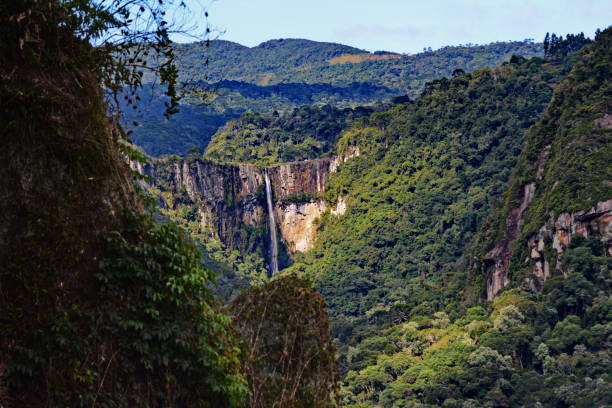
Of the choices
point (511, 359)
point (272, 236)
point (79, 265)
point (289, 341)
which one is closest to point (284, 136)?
point (272, 236)

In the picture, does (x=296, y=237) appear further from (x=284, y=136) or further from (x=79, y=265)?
(x=79, y=265)

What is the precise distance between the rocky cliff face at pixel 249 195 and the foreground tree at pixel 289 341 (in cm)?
9437

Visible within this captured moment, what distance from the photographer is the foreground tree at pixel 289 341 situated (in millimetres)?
9727

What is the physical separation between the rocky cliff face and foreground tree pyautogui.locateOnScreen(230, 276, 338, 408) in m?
94.4

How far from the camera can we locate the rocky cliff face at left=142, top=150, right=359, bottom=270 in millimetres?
106562

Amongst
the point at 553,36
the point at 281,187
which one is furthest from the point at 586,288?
the point at 553,36

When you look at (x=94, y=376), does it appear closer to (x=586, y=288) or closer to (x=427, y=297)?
(x=586, y=288)

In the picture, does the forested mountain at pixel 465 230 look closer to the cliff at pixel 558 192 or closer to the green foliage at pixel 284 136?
the cliff at pixel 558 192

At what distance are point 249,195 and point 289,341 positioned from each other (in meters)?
101

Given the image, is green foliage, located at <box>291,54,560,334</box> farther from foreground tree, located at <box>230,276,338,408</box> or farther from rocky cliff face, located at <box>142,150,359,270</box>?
foreground tree, located at <box>230,276,338,408</box>

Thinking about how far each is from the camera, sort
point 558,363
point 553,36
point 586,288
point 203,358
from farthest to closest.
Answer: point 553,36, point 586,288, point 558,363, point 203,358

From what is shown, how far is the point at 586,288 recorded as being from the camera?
49.0 metres

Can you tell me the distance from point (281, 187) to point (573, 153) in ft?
182

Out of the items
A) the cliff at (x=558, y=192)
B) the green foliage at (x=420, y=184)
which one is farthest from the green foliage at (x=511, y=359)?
the green foliage at (x=420, y=184)
